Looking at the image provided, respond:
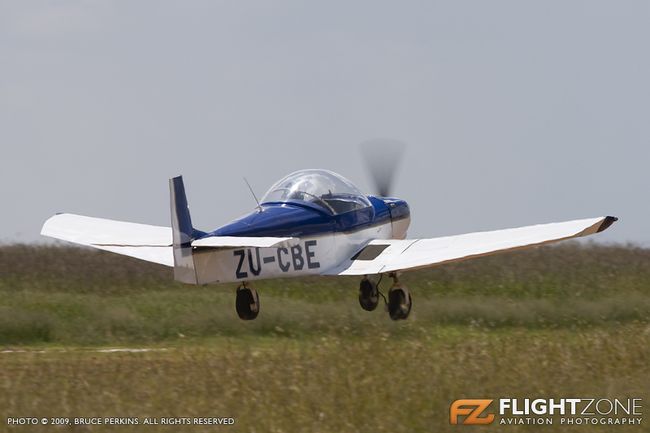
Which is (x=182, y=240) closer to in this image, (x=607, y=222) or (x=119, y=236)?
(x=119, y=236)

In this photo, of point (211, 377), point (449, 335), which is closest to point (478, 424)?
point (211, 377)

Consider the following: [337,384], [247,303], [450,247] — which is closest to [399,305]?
[450,247]

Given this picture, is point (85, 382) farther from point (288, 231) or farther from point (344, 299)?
point (344, 299)

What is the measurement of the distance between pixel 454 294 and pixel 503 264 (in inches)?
123

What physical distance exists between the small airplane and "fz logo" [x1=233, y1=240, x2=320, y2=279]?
0.01 m

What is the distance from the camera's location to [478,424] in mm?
10828

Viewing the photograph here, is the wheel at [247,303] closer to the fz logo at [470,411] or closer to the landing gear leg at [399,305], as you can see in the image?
the landing gear leg at [399,305]

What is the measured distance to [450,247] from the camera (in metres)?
17.4

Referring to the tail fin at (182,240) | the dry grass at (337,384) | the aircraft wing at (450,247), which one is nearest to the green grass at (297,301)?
the aircraft wing at (450,247)

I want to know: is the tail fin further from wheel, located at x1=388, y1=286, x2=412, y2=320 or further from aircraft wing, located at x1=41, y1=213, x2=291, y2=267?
wheel, located at x1=388, y1=286, x2=412, y2=320

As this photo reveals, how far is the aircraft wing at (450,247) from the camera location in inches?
630

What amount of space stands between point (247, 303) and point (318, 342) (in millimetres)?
2022

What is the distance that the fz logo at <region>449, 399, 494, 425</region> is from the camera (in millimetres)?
10883

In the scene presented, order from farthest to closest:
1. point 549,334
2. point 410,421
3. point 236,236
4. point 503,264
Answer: point 503,264
point 549,334
point 236,236
point 410,421
